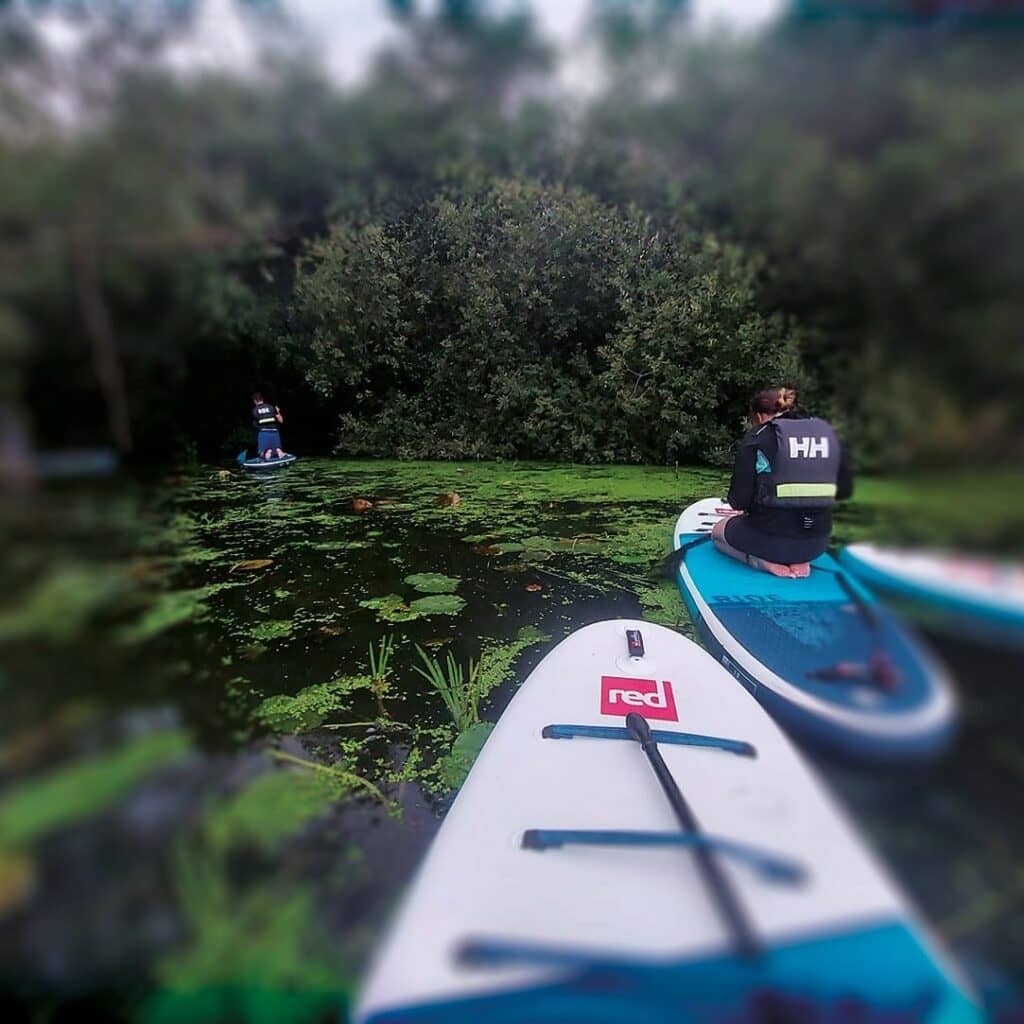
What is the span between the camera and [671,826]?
99 cm

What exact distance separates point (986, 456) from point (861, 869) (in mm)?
499

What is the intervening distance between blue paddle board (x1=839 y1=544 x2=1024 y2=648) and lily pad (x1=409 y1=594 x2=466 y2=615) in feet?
7.29

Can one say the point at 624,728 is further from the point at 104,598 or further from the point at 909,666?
the point at 104,598

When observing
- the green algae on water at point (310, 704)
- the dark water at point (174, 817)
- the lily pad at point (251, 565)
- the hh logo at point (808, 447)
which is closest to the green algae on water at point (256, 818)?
the dark water at point (174, 817)

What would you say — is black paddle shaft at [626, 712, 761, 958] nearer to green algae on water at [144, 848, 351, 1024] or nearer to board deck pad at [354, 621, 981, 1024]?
board deck pad at [354, 621, 981, 1024]

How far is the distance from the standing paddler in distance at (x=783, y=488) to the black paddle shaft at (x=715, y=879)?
1.83ft

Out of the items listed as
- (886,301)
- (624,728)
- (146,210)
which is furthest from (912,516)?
(624,728)

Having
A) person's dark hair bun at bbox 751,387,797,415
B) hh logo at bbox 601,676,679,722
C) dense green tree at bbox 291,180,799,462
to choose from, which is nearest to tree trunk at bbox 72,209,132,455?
dense green tree at bbox 291,180,799,462

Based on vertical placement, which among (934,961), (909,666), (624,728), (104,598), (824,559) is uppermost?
(104,598)

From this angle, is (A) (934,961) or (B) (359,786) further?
(B) (359,786)

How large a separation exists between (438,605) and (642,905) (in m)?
2.07

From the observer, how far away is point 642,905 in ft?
2.50

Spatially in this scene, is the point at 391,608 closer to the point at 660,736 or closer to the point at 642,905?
the point at 660,736

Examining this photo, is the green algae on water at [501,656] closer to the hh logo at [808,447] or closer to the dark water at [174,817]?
the dark water at [174,817]
